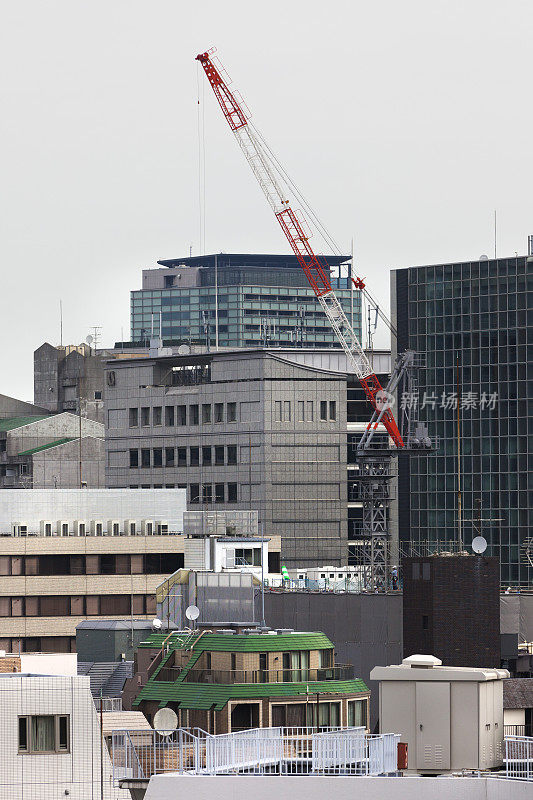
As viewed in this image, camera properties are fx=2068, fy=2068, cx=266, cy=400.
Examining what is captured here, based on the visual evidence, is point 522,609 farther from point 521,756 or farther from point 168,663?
point 521,756

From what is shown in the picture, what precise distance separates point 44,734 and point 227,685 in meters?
43.8

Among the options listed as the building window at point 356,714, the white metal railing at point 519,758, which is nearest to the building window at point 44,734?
the white metal railing at point 519,758

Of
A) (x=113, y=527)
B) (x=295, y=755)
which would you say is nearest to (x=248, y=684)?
(x=295, y=755)

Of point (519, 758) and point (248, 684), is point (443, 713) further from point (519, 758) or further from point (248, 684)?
point (248, 684)

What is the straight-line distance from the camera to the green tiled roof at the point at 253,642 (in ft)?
323

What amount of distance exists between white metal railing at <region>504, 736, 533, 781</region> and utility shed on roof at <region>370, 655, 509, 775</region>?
0.26 m

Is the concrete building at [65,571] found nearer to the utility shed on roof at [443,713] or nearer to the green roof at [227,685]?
the green roof at [227,685]

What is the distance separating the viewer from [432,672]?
1734 inches

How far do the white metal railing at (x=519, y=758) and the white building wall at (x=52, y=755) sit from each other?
12.5m

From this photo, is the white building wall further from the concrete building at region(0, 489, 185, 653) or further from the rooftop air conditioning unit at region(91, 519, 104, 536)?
the rooftop air conditioning unit at region(91, 519, 104, 536)

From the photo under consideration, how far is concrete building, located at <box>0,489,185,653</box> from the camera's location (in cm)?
16662

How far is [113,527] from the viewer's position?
179750 mm

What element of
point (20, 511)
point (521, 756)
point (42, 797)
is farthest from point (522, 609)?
point (521, 756)

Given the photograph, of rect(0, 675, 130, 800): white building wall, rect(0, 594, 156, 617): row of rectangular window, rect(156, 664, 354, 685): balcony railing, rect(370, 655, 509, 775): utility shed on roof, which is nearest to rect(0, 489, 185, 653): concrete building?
rect(0, 594, 156, 617): row of rectangular window
